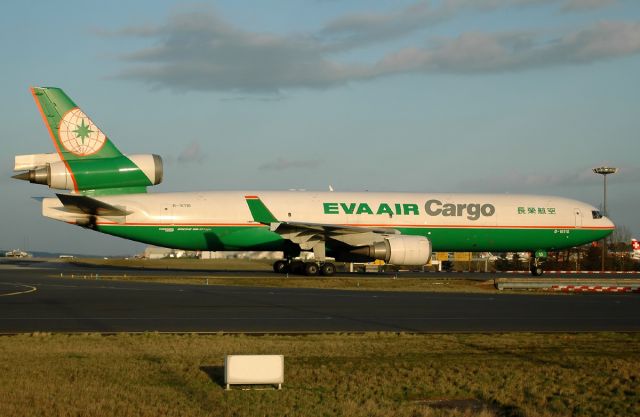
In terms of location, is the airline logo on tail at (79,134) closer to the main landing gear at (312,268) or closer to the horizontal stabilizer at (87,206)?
the horizontal stabilizer at (87,206)

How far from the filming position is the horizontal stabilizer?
36.0 m

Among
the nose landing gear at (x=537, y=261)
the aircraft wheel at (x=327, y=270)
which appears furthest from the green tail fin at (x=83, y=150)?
the nose landing gear at (x=537, y=261)

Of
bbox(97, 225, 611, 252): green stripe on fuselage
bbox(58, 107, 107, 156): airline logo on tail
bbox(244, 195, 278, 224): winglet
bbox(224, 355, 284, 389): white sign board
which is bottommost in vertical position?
bbox(224, 355, 284, 389): white sign board

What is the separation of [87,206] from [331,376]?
2834 cm

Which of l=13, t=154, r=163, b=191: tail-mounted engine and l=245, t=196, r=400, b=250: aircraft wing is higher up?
l=13, t=154, r=163, b=191: tail-mounted engine

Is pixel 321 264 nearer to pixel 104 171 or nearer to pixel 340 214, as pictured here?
pixel 340 214

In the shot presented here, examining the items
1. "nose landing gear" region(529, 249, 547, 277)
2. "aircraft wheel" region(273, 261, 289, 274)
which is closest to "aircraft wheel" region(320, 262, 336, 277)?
"aircraft wheel" region(273, 261, 289, 274)

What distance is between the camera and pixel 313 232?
128ft

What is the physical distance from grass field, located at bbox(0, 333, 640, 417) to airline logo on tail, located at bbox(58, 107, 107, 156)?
24571 millimetres

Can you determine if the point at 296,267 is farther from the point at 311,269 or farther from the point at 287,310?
the point at 287,310

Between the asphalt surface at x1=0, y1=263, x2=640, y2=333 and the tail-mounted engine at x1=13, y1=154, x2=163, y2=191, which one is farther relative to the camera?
the tail-mounted engine at x1=13, y1=154, x2=163, y2=191

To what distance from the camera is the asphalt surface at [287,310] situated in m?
17.9

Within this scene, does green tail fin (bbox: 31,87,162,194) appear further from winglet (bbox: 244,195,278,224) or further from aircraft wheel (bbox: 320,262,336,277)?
aircraft wheel (bbox: 320,262,336,277)

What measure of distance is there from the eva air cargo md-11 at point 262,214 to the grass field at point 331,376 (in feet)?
73.8
